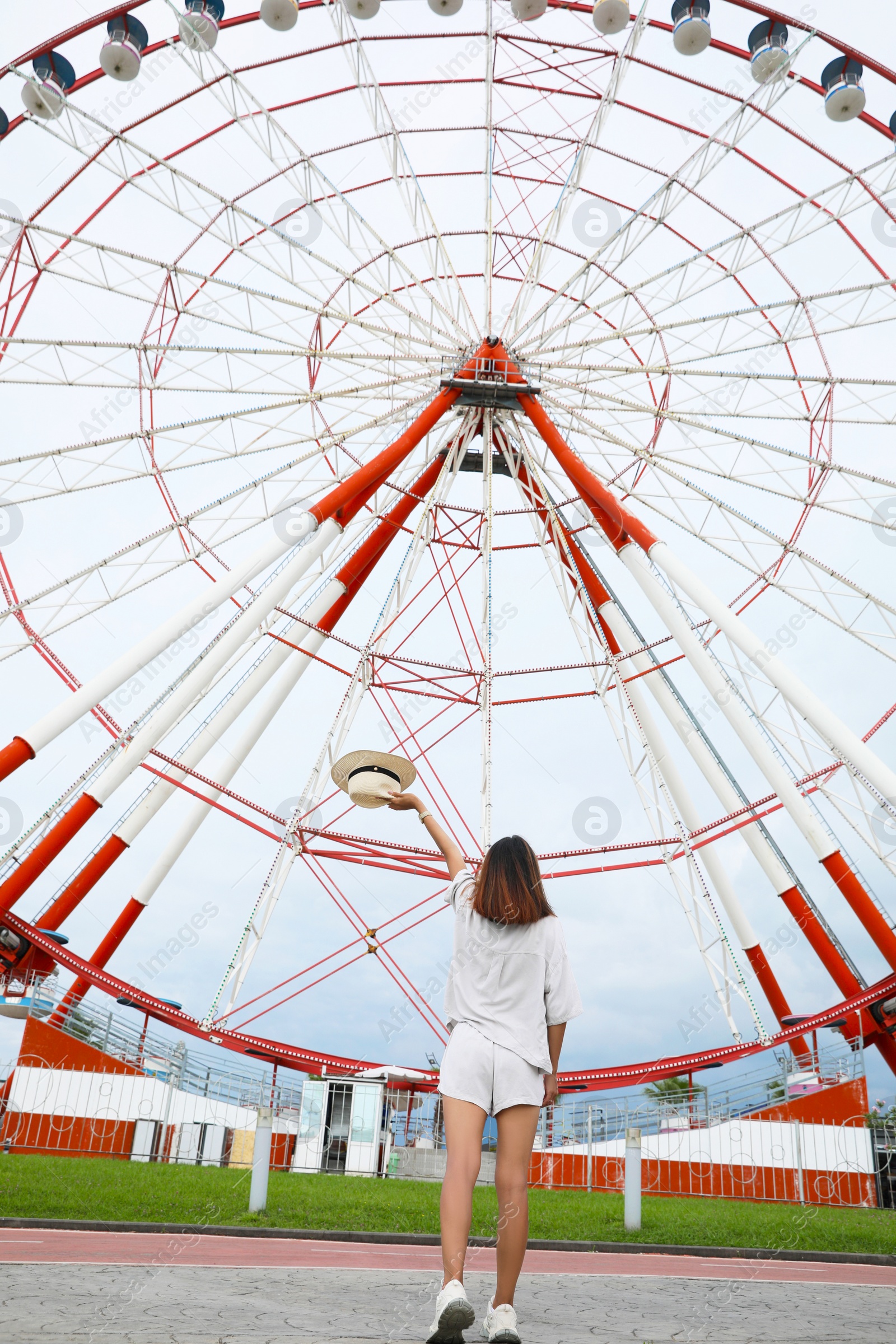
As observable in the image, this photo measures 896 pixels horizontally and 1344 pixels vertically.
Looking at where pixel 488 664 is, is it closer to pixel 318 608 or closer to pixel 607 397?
pixel 318 608

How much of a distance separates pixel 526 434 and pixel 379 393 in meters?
2.75

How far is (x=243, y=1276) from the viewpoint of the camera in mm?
4941

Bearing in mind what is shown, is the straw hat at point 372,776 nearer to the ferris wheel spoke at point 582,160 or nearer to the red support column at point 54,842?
the red support column at point 54,842

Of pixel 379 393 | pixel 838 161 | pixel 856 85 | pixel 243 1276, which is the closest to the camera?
pixel 243 1276

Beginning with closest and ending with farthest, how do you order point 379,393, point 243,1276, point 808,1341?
point 808,1341, point 243,1276, point 379,393

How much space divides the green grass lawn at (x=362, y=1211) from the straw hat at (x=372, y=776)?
13.3ft

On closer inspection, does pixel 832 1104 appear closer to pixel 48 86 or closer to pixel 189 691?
pixel 189 691

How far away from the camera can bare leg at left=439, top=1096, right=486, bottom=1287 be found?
334 centimetres

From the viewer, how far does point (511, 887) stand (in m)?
3.71

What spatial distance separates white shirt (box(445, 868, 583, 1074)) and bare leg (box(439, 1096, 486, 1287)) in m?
0.25

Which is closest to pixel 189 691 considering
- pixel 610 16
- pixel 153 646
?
pixel 153 646

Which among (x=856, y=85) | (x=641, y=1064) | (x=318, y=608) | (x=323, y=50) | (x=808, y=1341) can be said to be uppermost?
(x=323, y=50)

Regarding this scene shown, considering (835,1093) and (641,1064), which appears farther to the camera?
(641,1064)

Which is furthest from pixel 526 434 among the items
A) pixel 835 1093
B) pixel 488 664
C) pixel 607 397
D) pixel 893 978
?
pixel 835 1093
